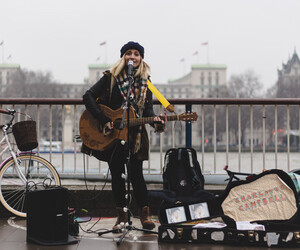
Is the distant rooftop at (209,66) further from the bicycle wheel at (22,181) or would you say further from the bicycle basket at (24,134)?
the bicycle basket at (24,134)

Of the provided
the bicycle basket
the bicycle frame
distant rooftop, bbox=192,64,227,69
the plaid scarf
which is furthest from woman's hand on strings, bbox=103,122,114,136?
distant rooftop, bbox=192,64,227,69

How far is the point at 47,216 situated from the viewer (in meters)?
3.56

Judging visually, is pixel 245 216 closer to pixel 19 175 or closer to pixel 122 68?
pixel 122 68

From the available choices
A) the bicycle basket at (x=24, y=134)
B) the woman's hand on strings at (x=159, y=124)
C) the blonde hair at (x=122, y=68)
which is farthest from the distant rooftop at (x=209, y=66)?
the woman's hand on strings at (x=159, y=124)

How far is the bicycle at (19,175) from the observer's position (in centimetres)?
453

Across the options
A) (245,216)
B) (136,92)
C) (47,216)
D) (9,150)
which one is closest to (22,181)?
(9,150)

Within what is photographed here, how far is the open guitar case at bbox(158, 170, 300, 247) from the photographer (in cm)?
344

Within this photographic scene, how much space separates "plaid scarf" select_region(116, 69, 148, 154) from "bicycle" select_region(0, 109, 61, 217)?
1.23 metres

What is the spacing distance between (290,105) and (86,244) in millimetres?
3096

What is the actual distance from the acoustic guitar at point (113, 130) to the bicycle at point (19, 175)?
850 millimetres

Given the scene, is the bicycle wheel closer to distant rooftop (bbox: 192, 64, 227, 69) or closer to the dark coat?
the dark coat

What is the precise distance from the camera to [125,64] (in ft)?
13.1

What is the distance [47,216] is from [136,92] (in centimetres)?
143

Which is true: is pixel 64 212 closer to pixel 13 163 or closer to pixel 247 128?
pixel 13 163
